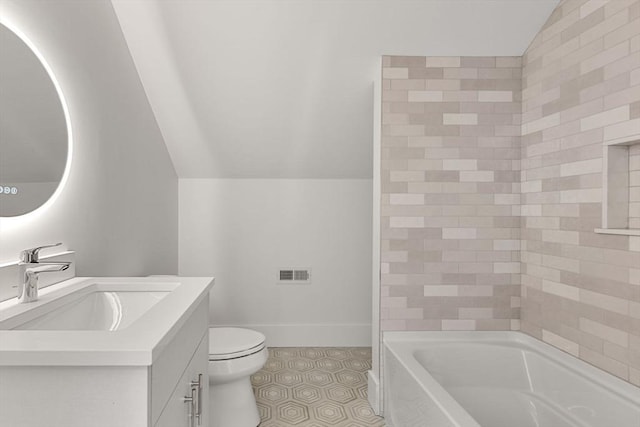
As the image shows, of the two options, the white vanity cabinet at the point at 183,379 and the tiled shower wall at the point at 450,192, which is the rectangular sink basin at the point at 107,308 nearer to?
the white vanity cabinet at the point at 183,379

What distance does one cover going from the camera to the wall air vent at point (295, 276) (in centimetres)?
329

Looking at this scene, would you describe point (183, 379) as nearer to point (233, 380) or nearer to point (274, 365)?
point (233, 380)

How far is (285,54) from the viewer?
2.29 meters

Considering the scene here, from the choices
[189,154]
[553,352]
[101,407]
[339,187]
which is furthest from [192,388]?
[339,187]

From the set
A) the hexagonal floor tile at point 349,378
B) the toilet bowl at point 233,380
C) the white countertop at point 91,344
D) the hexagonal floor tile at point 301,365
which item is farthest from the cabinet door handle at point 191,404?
the hexagonal floor tile at point 301,365

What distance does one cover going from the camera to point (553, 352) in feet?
6.61

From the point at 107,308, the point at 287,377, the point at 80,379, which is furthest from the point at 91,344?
the point at 287,377

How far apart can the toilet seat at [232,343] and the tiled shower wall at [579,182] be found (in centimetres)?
149

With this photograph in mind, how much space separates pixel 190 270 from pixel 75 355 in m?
2.54

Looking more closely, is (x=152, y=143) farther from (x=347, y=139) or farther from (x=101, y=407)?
(x=101, y=407)

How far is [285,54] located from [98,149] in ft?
3.60

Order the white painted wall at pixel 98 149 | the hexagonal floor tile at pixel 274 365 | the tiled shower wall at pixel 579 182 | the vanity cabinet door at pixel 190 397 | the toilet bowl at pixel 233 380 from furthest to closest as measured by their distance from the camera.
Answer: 1. the hexagonal floor tile at pixel 274 365
2. the toilet bowl at pixel 233 380
3. the tiled shower wall at pixel 579 182
4. the white painted wall at pixel 98 149
5. the vanity cabinet door at pixel 190 397

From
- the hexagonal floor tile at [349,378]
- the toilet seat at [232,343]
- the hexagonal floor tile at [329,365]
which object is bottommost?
the hexagonal floor tile at [349,378]

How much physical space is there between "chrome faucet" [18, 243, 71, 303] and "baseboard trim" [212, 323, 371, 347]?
2.14 m
